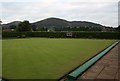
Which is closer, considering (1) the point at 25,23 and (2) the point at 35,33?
(2) the point at 35,33

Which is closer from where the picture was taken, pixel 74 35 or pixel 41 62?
pixel 41 62

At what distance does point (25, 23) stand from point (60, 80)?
3877 centimetres

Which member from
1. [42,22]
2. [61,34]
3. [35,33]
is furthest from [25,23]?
[42,22]

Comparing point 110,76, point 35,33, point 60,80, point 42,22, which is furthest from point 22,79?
point 42,22

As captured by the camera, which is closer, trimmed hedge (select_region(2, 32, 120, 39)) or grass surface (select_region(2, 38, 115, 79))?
grass surface (select_region(2, 38, 115, 79))

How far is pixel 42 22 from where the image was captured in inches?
2862

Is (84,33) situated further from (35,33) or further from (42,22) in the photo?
(42,22)

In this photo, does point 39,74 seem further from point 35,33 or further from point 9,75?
point 35,33

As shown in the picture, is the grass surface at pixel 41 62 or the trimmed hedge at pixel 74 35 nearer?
the grass surface at pixel 41 62

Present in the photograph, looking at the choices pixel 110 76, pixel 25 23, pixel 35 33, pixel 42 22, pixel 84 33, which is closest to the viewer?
pixel 110 76

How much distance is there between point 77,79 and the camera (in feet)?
11.1

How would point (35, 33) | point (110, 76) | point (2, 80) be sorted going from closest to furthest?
point (2, 80) < point (110, 76) < point (35, 33)

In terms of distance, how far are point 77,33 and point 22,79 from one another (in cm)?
2366

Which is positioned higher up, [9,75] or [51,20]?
[51,20]
